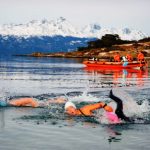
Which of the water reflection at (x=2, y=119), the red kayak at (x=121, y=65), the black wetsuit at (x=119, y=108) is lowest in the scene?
the water reflection at (x=2, y=119)

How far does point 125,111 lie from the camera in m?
25.9

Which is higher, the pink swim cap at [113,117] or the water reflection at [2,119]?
the pink swim cap at [113,117]

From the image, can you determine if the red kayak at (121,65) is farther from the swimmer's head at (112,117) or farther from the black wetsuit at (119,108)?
the swimmer's head at (112,117)

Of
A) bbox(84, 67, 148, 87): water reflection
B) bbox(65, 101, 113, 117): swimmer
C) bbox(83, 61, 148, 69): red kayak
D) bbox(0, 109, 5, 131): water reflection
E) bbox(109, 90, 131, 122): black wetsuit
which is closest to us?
bbox(0, 109, 5, 131): water reflection

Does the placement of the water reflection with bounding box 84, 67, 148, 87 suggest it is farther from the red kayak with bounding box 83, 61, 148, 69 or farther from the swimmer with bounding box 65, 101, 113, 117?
the swimmer with bounding box 65, 101, 113, 117

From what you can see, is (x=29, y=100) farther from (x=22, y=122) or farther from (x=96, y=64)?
(x=96, y=64)

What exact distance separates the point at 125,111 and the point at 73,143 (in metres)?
7.04

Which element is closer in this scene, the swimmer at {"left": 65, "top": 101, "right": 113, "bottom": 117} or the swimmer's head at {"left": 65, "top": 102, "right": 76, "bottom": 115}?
the swimmer at {"left": 65, "top": 101, "right": 113, "bottom": 117}

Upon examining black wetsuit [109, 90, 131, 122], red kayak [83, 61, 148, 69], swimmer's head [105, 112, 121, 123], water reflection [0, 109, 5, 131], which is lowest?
water reflection [0, 109, 5, 131]

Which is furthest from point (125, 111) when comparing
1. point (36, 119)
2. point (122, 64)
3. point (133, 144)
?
point (122, 64)

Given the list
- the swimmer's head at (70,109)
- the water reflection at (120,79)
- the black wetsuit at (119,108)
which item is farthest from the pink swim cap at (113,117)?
the water reflection at (120,79)

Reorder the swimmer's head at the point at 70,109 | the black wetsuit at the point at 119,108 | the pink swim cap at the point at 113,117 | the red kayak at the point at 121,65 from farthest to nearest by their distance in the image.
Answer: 1. the red kayak at the point at 121,65
2. the swimmer's head at the point at 70,109
3. the pink swim cap at the point at 113,117
4. the black wetsuit at the point at 119,108

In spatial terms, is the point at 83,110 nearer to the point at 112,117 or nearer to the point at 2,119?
the point at 112,117

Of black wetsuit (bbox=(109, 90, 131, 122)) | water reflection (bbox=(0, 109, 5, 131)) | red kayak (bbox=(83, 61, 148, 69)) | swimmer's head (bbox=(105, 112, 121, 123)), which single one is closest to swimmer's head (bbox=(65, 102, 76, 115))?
swimmer's head (bbox=(105, 112, 121, 123))
